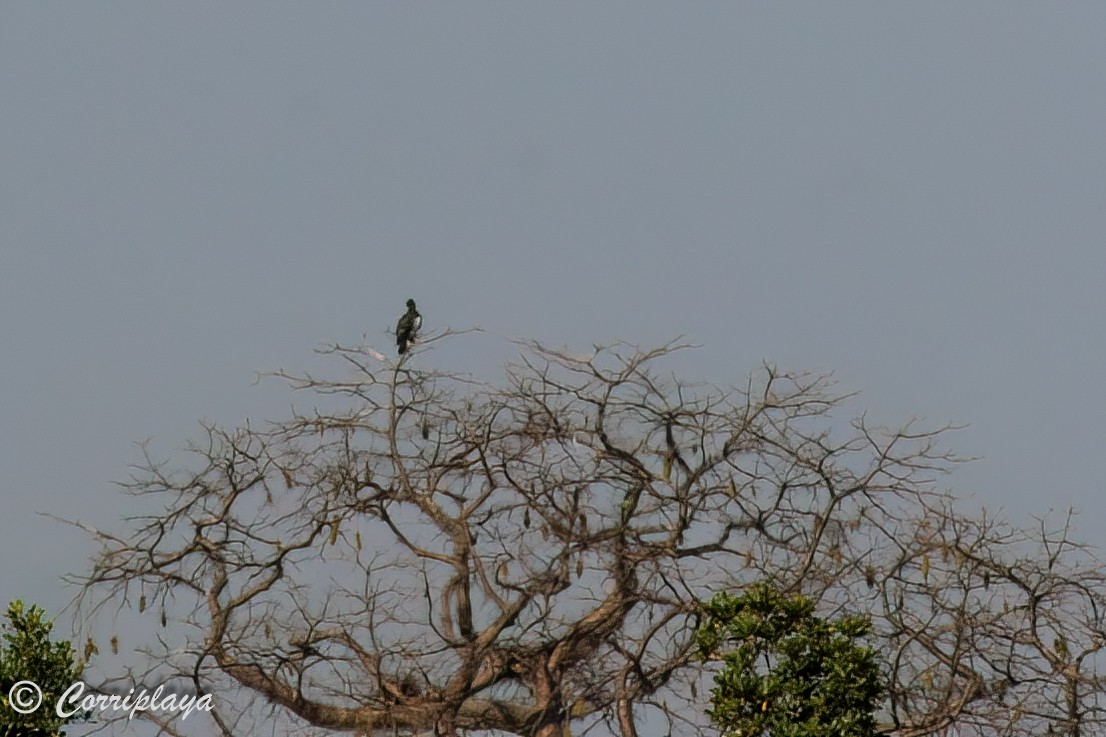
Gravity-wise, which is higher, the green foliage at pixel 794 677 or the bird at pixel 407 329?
the bird at pixel 407 329

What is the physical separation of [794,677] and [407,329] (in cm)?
594

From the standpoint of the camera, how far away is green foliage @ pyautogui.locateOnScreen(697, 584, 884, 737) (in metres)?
12.0

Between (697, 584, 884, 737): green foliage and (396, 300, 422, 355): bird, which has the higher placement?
(396, 300, 422, 355): bird

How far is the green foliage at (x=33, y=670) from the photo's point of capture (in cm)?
1237

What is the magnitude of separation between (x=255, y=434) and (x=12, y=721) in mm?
4743

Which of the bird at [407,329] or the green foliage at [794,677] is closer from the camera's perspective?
the green foliage at [794,677]

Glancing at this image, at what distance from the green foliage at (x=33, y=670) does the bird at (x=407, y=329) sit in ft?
15.8

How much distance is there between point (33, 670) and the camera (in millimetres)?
12531

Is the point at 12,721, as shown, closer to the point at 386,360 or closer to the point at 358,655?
the point at 358,655

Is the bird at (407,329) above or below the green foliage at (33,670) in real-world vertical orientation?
above

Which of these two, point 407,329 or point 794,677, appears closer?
point 794,677

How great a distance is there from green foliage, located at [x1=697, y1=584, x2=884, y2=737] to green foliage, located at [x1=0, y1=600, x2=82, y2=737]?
512 centimetres

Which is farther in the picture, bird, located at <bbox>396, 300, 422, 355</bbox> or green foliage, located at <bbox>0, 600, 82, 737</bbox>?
Result: bird, located at <bbox>396, 300, 422, 355</bbox>

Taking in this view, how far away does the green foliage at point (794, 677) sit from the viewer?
471 inches
